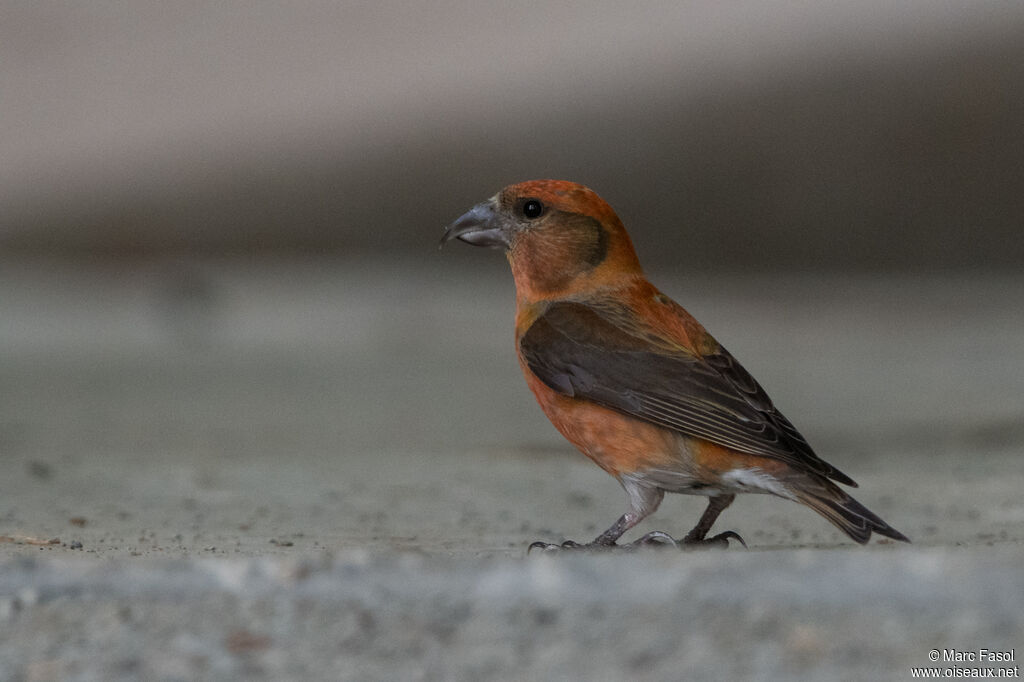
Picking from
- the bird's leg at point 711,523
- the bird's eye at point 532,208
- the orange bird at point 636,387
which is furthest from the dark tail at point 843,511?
the bird's eye at point 532,208

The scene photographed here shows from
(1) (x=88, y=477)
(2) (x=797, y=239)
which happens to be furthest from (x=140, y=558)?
(2) (x=797, y=239)

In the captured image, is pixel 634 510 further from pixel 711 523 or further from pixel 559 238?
pixel 559 238

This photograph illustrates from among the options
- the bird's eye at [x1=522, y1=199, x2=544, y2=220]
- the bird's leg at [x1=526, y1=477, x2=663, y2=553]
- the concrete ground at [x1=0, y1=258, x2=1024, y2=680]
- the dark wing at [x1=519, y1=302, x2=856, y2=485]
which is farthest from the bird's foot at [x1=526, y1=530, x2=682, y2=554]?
the bird's eye at [x1=522, y1=199, x2=544, y2=220]

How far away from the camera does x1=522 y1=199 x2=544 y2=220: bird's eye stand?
16.3 feet

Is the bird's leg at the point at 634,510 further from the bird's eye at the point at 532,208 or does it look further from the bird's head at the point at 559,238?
A: the bird's eye at the point at 532,208

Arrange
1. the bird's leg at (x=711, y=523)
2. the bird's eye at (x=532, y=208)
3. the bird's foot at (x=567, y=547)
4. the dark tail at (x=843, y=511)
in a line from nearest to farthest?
the dark tail at (x=843, y=511), the bird's foot at (x=567, y=547), the bird's leg at (x=711, y=523), the bird's eye at (x=532, y=208)

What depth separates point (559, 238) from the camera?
490 centimetres

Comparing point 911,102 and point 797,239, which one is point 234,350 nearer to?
point 797,239

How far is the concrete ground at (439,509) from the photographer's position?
10.0ft

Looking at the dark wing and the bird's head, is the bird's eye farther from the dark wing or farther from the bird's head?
the dark wing

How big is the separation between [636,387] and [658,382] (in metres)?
0.06

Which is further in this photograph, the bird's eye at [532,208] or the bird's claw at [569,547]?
the bird's eye at [532,208]

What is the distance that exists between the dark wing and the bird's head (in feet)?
0.68

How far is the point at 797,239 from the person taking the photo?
17078 mm
